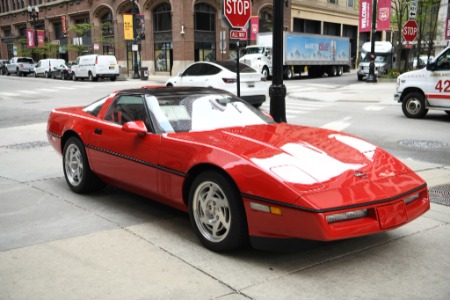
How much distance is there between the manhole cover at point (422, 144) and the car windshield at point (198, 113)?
16.4 ft

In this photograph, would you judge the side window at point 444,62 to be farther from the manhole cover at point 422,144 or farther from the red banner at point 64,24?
the red banner at point 64,24

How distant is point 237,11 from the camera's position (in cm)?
955

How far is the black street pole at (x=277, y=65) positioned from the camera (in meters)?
8.09

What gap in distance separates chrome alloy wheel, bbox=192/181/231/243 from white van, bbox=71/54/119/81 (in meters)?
33.7

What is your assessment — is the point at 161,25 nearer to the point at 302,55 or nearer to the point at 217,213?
the point at 302,55

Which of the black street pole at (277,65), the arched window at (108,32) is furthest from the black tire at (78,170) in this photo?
the arched window at (108,32)

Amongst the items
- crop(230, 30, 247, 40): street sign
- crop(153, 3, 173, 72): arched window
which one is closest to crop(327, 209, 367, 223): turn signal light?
crop(230, 30, 247, 40): street sign

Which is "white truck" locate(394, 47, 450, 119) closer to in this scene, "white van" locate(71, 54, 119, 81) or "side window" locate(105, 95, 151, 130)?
"side window" locate(105, 95, 151, 130)

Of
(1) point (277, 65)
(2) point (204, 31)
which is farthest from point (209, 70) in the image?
(2) point (204, 31)

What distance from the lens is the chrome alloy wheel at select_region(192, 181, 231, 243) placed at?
398 cm

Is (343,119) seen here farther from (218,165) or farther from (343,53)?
(343,53)

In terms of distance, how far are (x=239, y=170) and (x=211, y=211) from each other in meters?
0.53

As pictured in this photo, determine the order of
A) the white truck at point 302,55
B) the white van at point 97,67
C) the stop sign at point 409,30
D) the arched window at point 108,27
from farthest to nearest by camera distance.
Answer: the arched window at point 108,27 < the white van at point 97,67 < the white truck at point 302,55 < the stop sign at point 409,30

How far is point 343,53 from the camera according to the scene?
44219 mm
